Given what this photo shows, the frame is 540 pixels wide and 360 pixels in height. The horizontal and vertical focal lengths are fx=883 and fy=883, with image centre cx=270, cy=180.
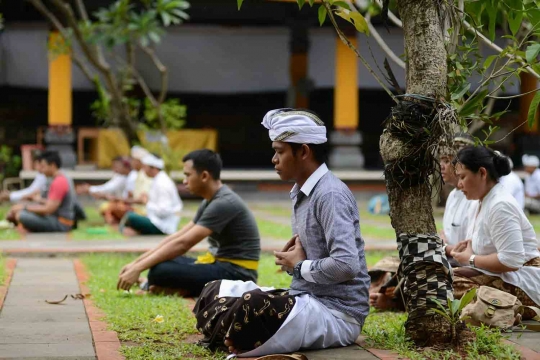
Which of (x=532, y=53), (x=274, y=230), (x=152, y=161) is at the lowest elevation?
(x=274, y=230)

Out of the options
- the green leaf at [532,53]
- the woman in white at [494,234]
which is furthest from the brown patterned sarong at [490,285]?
the green leaf at [532,53]

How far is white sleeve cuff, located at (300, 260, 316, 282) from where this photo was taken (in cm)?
459

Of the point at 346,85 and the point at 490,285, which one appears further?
the point at 346,85

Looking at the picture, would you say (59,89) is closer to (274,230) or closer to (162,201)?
(274,230)

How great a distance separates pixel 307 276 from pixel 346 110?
572 inches

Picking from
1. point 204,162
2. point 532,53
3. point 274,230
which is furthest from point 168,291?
point 274,230

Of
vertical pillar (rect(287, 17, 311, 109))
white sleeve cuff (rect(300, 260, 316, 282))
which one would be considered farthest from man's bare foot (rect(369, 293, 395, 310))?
vertical pillar (rect(287, 17, 311, 109))

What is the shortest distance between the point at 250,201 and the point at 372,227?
5.66m

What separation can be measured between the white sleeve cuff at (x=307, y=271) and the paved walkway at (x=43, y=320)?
3.95ft

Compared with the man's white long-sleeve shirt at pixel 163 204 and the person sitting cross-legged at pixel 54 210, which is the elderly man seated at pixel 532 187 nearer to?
the man's white long-sleeve shirt at pixel 163 204

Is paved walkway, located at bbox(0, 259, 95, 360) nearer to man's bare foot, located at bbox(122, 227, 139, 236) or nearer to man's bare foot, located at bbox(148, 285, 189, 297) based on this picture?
man's bare foot, located at bbox(148, 285, 189, 297)

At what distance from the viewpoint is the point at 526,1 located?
16.5 feet

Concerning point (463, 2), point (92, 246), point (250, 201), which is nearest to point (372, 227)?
point (92, 246)

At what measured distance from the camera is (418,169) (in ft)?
15.9
